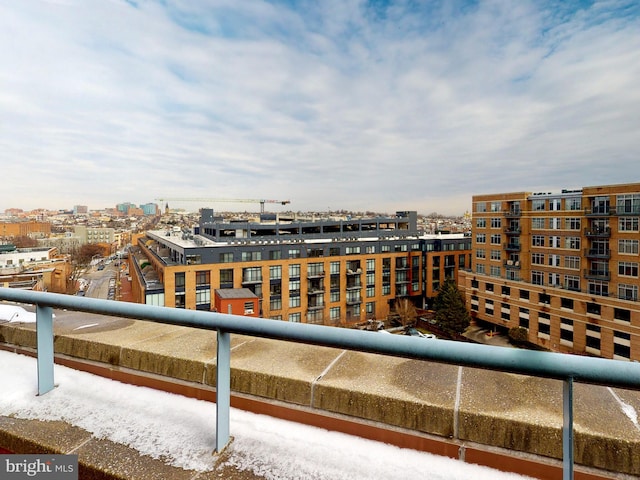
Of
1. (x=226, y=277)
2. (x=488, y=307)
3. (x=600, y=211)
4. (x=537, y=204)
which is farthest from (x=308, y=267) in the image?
(x=600, y=211)

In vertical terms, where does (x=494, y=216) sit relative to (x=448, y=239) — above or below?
above

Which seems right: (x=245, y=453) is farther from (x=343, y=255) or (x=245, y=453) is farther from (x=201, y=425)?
(x=343, y=255)

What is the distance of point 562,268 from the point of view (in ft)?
93.3

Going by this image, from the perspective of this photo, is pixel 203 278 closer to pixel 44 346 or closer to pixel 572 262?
pixel 44 346

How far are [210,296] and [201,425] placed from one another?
95.2 ft

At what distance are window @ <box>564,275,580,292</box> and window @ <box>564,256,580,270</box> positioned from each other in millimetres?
772

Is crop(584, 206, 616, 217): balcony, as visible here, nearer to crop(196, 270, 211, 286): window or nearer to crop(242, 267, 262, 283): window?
crop(242, 267, 262, 283): window

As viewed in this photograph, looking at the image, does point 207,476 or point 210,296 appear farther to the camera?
point 210,296

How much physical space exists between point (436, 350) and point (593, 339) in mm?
32158

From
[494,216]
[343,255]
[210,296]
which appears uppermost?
[494,216]

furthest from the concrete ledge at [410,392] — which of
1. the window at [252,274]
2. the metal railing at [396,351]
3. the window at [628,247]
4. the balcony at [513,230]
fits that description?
the balcony at [513,230]

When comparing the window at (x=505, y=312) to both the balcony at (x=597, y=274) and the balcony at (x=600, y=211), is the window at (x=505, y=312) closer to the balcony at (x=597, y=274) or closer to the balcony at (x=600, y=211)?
the balcony at (x=597, y=274)

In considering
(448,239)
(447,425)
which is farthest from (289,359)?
(448,239)

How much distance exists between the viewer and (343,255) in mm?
36094
